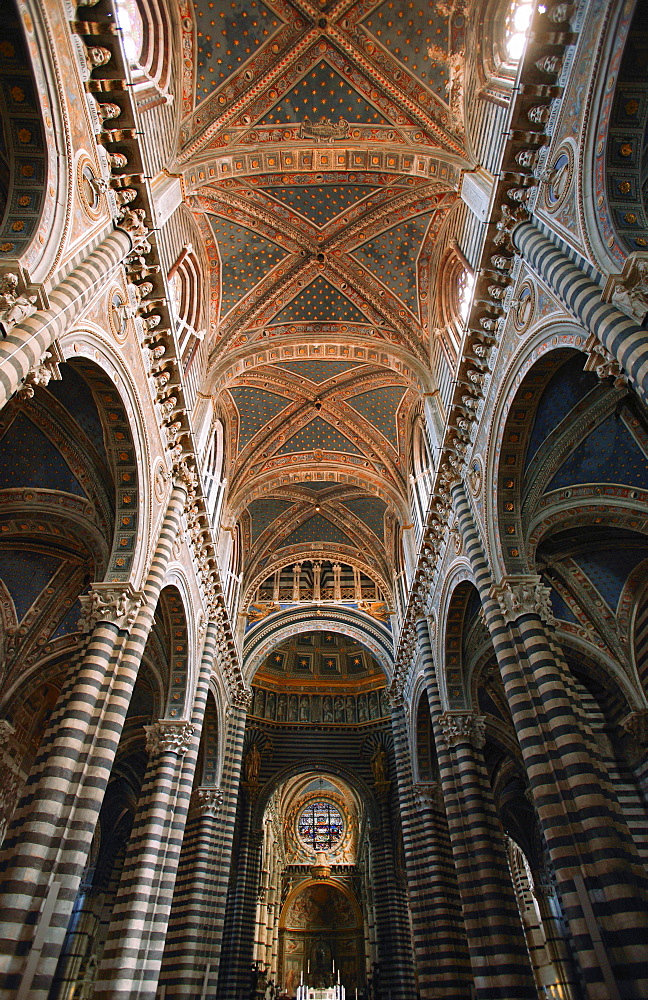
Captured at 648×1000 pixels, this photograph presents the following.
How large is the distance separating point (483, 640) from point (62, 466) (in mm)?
10990

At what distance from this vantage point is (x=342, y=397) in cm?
2020

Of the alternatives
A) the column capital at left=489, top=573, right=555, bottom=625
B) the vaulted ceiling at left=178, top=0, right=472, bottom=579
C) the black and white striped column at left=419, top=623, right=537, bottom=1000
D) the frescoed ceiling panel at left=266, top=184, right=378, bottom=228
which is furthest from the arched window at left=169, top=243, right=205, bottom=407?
the black and white striped column at left=419, top=623, right=537, bottom=1000

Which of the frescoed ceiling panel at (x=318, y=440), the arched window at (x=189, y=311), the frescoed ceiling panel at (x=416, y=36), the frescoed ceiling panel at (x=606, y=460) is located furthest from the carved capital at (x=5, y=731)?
the frescoed ceiling panel at (x=416, y=36)

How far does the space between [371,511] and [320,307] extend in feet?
32.0

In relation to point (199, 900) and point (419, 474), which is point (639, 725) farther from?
point (199, 900)

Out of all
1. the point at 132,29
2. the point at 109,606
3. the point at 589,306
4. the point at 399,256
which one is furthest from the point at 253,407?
the point at 589,306

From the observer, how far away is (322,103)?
13.9 metres

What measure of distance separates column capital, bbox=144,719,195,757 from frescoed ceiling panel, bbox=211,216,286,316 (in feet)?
37.6

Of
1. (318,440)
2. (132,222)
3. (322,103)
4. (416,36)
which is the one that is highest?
(318,440)

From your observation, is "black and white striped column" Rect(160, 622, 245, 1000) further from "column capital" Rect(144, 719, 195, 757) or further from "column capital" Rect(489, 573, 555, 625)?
"column capital" Rect(489, 573, 555, 625)

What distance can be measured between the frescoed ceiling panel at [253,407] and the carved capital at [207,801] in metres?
11.2

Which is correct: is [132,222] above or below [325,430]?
below

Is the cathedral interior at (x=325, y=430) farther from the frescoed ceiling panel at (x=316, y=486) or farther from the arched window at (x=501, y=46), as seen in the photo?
the frescoed ceiling panel at (x=316, y=486)

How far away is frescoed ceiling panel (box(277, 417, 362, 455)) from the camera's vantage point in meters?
21.2
